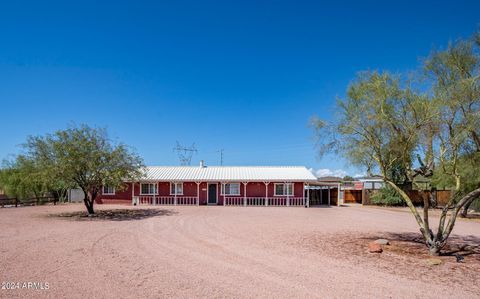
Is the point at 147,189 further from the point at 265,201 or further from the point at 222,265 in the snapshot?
the point at 222,265

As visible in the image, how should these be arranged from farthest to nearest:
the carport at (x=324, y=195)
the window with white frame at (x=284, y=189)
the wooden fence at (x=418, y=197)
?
the carport at (x=324, y=195) < the wooden fence at (x=418, y=197) < the window with white frame at (x=284, y=189)

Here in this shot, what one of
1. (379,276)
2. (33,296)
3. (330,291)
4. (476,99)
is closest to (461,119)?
(476,99)

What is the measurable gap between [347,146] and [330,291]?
6.25 m

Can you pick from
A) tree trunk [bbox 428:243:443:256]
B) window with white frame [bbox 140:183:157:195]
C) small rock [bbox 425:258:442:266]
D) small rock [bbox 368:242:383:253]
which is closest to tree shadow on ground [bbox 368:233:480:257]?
tree trunk [bbox 428:243:443:256]

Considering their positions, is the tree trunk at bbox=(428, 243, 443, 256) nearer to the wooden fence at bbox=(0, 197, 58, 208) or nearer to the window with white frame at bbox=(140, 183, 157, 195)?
the window with white frame at bbox=(140, 183, 157, 195)

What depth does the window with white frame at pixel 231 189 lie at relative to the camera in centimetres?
2889

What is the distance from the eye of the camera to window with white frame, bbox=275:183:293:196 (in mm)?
28645

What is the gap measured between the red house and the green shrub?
735 centimetres

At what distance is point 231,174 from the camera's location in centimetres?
2977

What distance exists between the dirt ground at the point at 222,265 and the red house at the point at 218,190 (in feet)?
50.6

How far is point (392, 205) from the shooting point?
31141 millimetres

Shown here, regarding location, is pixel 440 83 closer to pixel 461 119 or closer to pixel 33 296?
pixel 461 119

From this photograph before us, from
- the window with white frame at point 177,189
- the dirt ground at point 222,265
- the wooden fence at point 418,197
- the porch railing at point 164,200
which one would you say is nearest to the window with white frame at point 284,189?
the porch railing at point 164,200

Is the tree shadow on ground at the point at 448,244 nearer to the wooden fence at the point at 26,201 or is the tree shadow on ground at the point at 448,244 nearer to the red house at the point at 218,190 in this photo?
the red house at the point at 218,190
